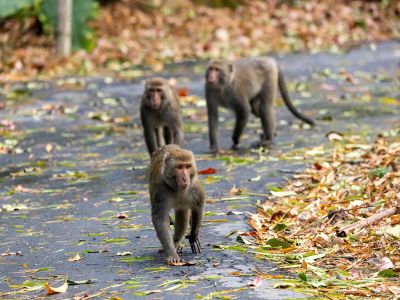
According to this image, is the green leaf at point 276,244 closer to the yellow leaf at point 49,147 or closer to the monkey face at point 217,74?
the monkey face at point 217,74

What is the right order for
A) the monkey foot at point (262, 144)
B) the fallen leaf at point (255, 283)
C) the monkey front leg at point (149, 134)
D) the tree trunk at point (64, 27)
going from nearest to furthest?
the fallen leaf at point (255, 283), the monkey front leg at point (149, 134), the monkey foot at point (262, 144), the tree trunk at point (64, 27)

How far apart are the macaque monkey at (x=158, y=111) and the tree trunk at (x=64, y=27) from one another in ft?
28.5

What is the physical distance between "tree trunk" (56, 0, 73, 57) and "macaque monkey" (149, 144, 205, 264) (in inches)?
498

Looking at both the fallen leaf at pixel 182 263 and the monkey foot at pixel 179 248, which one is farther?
the monkey foot at pixel 179 248

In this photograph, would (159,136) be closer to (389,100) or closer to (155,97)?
(155,97)

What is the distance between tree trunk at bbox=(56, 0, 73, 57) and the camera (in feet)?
63.0

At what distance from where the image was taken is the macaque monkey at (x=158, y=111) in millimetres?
10812

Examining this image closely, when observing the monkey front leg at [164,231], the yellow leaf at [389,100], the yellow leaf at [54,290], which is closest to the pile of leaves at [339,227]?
the monkey front leg at [164,231]

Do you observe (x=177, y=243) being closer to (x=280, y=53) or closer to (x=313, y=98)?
(x=313, y=98)

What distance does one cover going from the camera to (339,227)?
25.0 ft

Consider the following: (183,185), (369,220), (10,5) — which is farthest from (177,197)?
(10,5)

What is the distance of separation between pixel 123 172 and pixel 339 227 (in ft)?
12.4

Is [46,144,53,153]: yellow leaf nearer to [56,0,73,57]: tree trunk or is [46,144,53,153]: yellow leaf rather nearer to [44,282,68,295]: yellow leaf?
[44,282,68,295]: yellow leaf

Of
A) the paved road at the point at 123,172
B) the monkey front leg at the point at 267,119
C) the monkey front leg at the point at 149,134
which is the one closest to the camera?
the paved road at the point at 123,172
